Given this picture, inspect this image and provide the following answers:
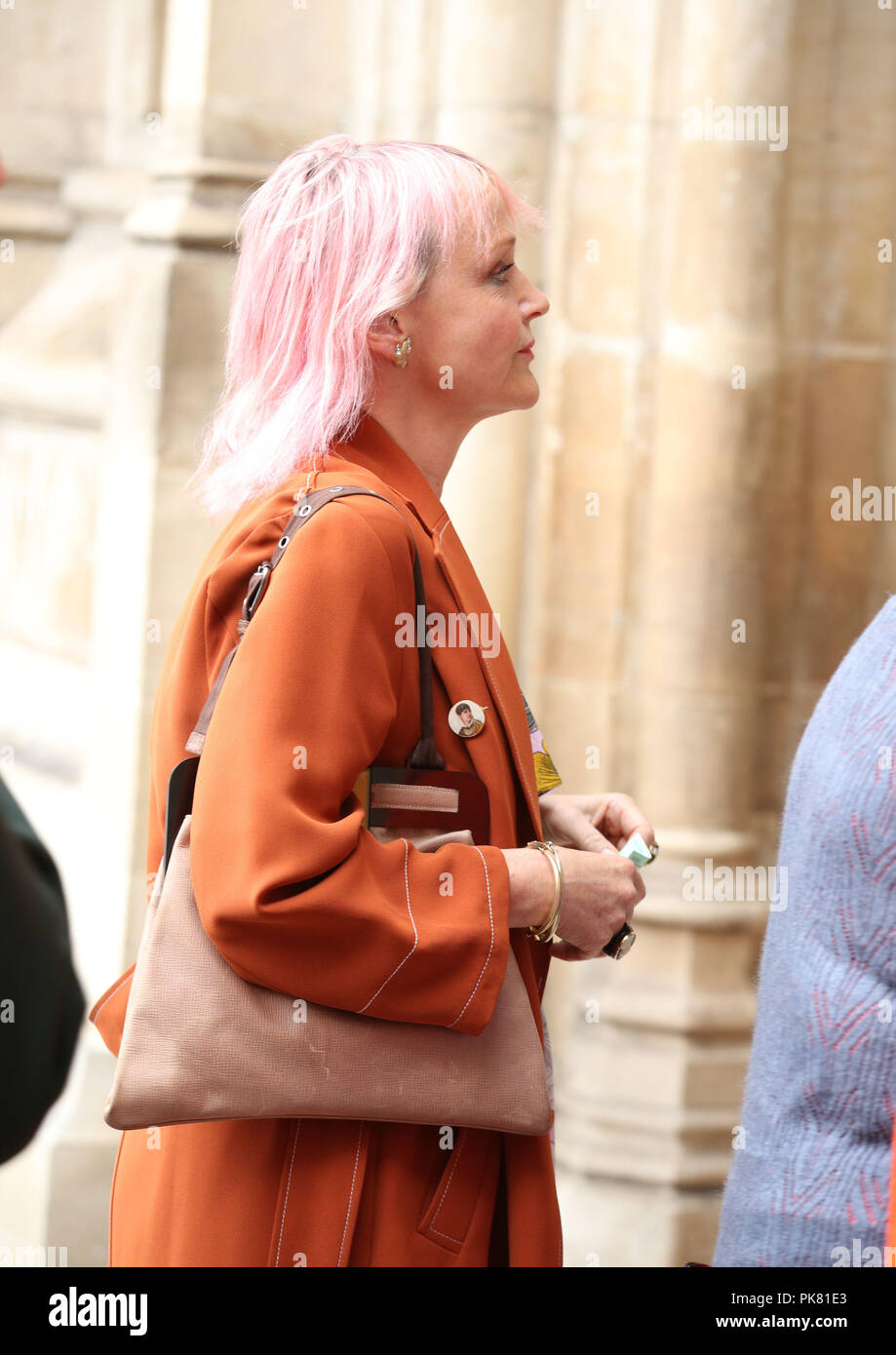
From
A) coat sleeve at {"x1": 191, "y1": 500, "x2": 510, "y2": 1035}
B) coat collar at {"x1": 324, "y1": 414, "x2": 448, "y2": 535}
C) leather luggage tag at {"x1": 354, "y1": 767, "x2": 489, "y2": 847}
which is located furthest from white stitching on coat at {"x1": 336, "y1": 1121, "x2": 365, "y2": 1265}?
coat collar at {"x1": 324, "y1": 414, "x2": 448, "y2": 535}

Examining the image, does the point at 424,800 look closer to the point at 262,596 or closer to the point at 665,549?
the point at 262,596

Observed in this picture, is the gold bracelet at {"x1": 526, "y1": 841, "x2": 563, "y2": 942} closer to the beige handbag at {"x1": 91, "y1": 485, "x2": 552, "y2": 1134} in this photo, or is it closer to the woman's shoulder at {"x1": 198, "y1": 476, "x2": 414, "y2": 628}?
the beige handbag at {"x1": 91, "y1": 485, "x2": 552, "y2": 1134}

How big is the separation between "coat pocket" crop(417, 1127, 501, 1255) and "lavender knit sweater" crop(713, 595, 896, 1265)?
1.28ft

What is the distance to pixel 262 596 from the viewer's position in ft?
4.46

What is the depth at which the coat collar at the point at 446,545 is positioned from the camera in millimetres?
1507

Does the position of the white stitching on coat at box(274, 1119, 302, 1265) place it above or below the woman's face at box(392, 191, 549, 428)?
below

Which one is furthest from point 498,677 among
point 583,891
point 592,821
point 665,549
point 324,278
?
point 665,549

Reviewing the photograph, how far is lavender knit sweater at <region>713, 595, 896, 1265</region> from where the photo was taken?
3.34 ft

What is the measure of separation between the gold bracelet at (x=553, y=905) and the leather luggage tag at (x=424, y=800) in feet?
0.20
